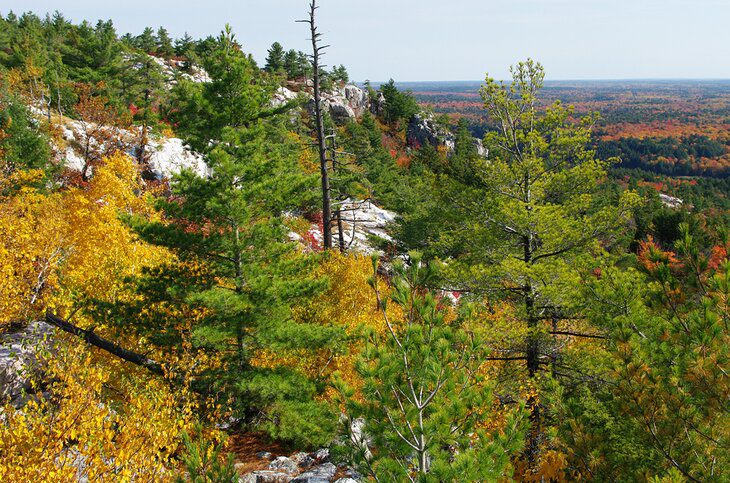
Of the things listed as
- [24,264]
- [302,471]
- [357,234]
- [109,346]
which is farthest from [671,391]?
[357,234]

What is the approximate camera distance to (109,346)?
412 inches

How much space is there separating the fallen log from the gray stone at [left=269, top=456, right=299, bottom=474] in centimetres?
344

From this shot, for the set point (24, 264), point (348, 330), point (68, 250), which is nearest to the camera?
point (24, 264)

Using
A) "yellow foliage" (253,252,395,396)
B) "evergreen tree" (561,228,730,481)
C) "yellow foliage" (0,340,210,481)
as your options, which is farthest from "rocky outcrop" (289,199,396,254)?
"evergreen tree" (561,228,730,481)

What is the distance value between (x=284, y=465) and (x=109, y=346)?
5112 mm

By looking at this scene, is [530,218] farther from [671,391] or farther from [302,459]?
[302,459]

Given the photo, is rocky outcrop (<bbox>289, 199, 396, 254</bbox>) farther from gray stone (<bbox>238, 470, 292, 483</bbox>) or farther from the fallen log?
gray stone (<bbox>238, 470, 292, 483</bbox>)

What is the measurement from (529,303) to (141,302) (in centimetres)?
919

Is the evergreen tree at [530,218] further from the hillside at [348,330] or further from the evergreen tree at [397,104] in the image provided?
the evergreen tree at [397,104]

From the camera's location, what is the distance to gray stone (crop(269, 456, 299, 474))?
8977 millimetres

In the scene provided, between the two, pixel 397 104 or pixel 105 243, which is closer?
pixel 105 243

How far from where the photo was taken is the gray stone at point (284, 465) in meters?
8.98

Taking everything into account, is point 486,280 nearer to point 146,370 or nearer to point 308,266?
point 308,266

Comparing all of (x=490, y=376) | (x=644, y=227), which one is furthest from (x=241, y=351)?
(x=644, y=227)
